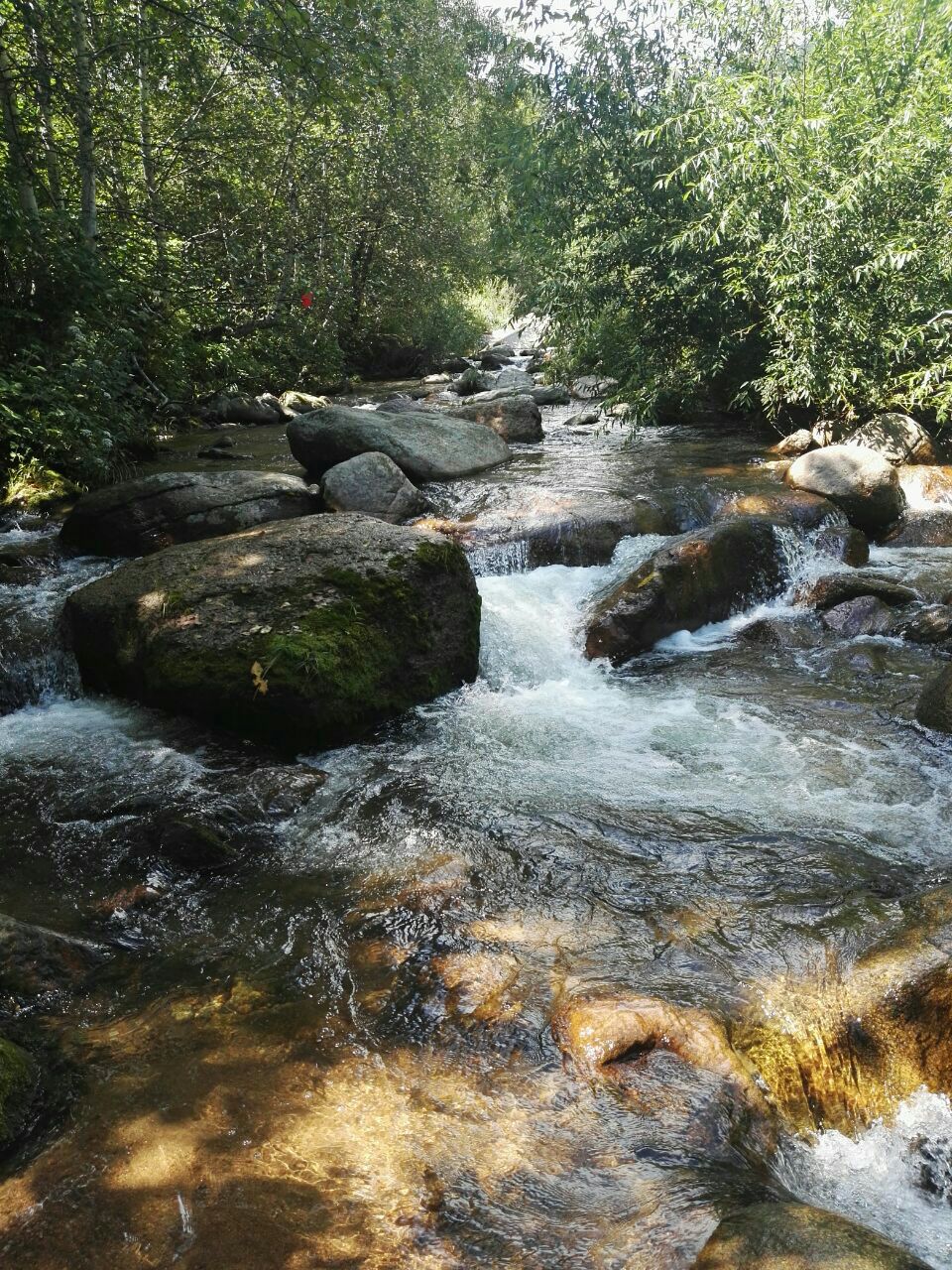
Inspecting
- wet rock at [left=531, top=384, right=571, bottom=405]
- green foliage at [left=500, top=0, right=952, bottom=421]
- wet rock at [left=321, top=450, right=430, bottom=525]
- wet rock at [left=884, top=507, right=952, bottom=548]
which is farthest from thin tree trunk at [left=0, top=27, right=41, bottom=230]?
wet rock at [left=531, top=384, right=571, bottom=405]

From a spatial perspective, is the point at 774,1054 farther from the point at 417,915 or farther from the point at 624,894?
the point at 417,915

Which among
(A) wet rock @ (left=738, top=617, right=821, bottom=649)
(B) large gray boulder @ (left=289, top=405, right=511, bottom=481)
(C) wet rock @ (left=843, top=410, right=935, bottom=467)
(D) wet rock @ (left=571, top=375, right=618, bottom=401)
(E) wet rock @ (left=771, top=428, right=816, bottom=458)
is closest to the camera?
(A) wet rock @ (left=738, top=617, right=821, bottom=649)

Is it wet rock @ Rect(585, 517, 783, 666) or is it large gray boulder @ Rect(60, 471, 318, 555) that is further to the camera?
large gray boulder @ Rect(60, 471, 318, 555)

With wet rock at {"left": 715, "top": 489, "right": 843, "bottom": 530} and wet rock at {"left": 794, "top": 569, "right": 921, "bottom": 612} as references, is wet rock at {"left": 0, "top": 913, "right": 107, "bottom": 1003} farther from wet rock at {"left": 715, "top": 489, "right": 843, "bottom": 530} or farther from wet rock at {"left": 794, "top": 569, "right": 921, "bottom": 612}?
wet rock at {"left": 715, "top": 489, "right": 843, "bottom": 530}

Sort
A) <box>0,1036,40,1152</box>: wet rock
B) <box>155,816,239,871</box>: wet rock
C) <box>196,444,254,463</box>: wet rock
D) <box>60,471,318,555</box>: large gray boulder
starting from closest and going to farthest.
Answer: <box>0,1036,40,1152</box>: wet rock < <box>155,816,239,871</box>: wet rock < <box>60,471,318,555</box>: large gray boulder < <box>196,444,254,463</box>: wet rock

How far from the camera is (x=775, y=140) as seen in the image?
1066 cm

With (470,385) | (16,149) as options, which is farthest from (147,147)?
(470,385)

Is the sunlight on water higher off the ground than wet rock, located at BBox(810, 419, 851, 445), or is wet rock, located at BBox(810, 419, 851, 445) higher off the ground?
wet rock, located at BBox(810, 419, 851, 445)

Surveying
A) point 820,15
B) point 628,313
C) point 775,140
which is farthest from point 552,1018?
point 820,15

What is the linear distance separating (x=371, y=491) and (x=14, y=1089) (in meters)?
7.14

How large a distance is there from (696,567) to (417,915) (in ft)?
16.3

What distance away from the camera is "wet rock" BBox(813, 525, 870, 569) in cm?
888

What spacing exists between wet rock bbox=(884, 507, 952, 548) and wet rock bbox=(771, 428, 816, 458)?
2.52 meters

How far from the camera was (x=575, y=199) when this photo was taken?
42.1 feet
